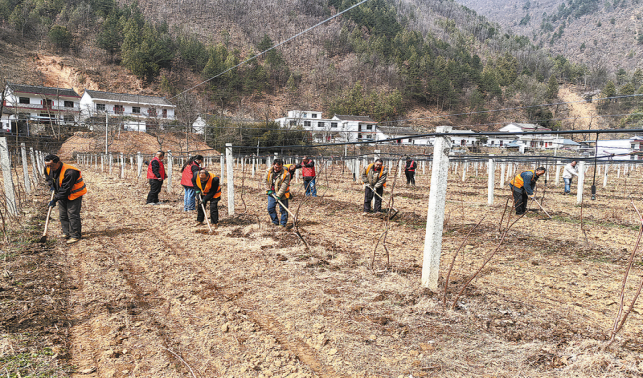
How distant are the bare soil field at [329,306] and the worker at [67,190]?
32 centimetres

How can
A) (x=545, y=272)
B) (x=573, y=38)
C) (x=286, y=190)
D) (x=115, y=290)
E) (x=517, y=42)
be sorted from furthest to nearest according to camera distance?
(x=573, y=38) → (x=517, y=42) → (x=286, y=190) → (x=545, y=272) → (x=115, y=290)

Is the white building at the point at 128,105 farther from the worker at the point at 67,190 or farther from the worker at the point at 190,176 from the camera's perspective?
the worker at the point at 67,190

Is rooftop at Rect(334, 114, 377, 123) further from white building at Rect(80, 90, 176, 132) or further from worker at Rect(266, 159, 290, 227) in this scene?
worker at Rect(266, 159, 290, 227)

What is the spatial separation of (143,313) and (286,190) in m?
4.05

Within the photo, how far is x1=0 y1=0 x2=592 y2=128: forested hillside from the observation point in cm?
6800

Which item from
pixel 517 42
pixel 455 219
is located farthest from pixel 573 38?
pixel 455 219

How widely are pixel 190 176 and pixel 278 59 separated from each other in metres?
82.6

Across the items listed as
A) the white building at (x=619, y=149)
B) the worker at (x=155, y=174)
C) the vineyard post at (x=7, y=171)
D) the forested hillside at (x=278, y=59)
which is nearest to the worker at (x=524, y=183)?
the white building at (x=619, y=149)

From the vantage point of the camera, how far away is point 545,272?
493cm

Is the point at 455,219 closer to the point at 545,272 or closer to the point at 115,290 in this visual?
the point at 545,272

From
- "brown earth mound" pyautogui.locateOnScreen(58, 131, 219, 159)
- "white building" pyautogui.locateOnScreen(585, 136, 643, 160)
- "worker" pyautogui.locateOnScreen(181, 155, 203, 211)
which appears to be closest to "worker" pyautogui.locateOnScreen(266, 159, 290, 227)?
"worker" pyautogui.locateOnScreen(181, 155, 203, 211)

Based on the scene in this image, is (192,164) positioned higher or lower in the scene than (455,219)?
higher

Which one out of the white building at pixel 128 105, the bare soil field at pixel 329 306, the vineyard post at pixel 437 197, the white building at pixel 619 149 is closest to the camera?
the bare soil field at pixel 329 306

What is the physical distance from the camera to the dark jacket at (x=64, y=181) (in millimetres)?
5930
